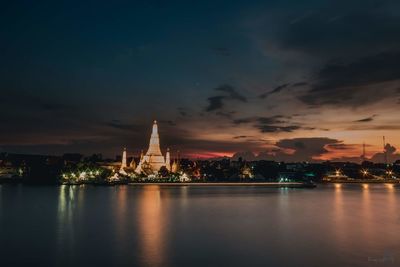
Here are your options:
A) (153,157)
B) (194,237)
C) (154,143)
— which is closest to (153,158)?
(153,157)

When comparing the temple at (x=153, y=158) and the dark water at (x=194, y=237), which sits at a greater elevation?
the temple at (x=153, y=158)

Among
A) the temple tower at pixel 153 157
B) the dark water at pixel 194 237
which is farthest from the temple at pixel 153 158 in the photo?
the dark water at pixel 194 237

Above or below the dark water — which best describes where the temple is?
above

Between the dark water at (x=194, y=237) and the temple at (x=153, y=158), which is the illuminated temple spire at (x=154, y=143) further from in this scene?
the dark water at (x=194, y=237)

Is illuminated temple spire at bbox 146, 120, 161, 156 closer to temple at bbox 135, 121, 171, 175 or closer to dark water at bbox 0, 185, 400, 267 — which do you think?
temple at bbox 135, 121, 171, 175

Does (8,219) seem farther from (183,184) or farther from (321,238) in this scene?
(183,184)

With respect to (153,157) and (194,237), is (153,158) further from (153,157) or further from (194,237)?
(194,237)

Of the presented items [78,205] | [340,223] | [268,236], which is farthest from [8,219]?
[340,223]

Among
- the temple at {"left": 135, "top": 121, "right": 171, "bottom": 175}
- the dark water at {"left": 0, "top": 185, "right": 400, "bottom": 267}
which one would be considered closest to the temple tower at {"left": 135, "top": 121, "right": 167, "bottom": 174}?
the temple at {"left": 135, "top": 121, "right": 171, "bottom": 175}

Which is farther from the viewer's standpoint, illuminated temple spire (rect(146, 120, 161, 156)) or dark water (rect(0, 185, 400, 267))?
illuminated temple spire (rect(146, 120, 161, 156))

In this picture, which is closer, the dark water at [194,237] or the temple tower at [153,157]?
the dark water at [194,237]

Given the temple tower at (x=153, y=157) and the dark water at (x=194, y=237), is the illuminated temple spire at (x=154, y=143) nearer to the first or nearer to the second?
the temple tower at (x=153, y=157)

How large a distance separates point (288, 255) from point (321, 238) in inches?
235

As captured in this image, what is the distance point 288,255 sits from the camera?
21375 millimetres
